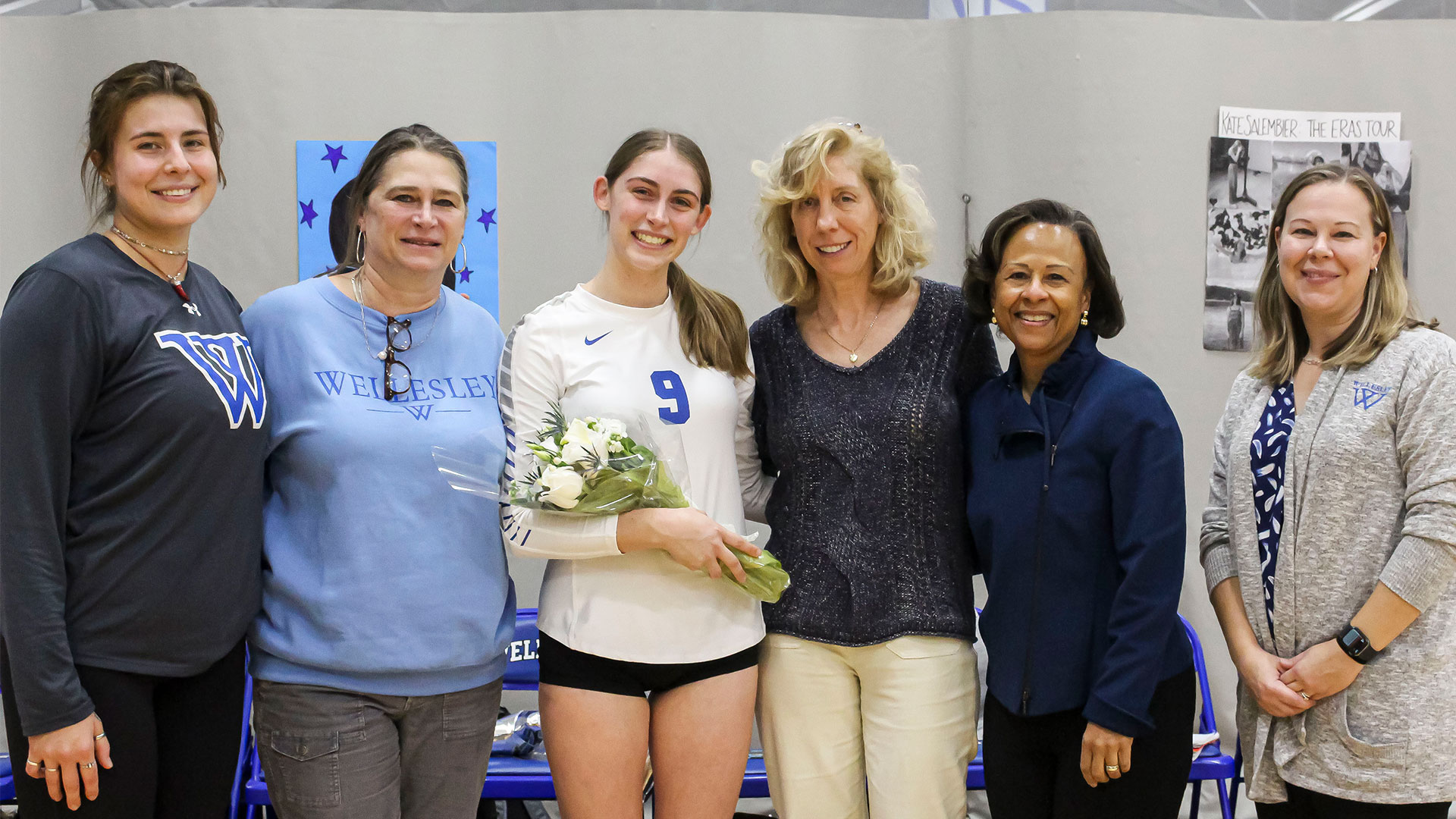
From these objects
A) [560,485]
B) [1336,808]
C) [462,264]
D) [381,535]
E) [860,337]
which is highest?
[462,264]

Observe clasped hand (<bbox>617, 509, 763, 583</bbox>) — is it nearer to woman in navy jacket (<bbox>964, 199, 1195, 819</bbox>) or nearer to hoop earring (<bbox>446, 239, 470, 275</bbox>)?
woman in navy jacket (<bbox>964, 199, 1195, 819</bbox>)

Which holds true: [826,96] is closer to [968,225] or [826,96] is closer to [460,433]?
[968,225]

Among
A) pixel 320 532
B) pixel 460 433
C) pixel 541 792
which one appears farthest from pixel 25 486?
pixel 541 792

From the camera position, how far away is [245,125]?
11.8 ft

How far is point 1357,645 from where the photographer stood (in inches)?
79.1

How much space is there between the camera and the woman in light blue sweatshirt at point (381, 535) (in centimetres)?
198

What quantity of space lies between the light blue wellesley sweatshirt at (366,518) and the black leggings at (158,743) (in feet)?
0.35

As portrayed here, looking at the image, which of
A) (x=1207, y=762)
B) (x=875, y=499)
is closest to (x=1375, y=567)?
Result: (x=875, y=499)

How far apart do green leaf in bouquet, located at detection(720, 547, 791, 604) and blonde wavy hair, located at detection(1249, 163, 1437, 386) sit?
1147 mm

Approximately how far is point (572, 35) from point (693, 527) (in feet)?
7.42

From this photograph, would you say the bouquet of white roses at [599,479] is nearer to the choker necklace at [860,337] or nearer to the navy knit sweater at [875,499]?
the navy knit sweater at [875,499]

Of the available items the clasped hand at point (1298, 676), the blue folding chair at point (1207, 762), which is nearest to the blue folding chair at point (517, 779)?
the clasped hand at point (1298, 676)

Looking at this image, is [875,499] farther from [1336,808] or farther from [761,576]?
[1336,808]

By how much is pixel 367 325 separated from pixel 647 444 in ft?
2.02
